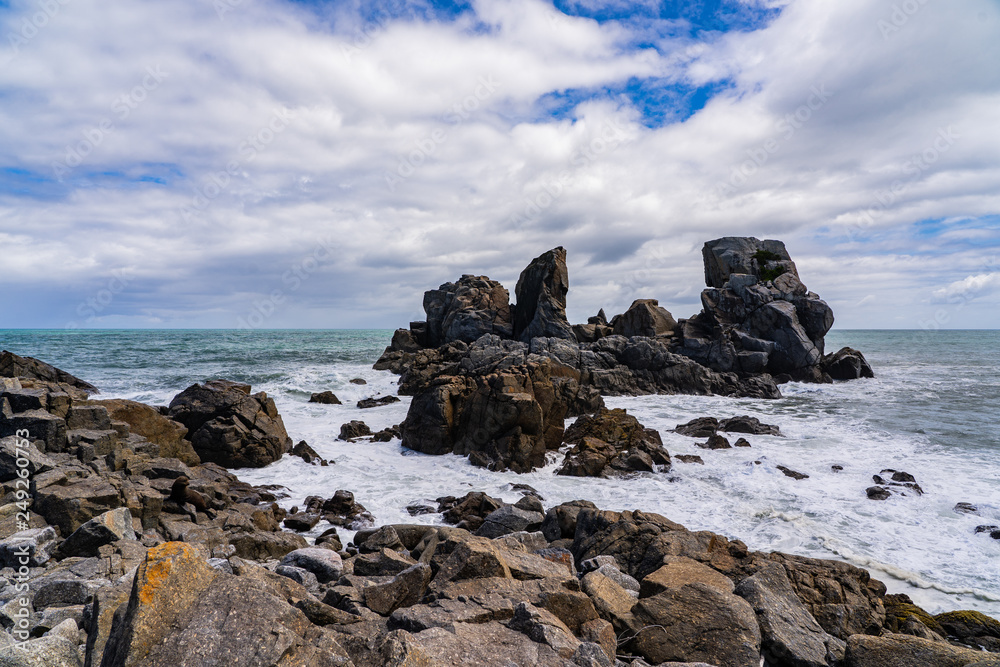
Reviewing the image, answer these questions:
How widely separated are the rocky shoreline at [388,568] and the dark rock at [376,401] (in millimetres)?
10355

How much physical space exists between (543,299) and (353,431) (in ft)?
100

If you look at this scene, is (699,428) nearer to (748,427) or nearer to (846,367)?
(748,427)

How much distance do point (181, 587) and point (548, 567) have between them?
4.80 m

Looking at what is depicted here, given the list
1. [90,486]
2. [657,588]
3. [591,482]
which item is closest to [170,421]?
[90,486]

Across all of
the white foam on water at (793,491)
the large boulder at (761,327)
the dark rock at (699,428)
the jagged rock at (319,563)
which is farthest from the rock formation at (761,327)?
the jagged rock at (319,563)

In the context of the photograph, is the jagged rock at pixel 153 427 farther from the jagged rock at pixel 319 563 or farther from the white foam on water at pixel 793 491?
the jagged rock at pixel 319 563

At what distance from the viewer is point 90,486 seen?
408 inches

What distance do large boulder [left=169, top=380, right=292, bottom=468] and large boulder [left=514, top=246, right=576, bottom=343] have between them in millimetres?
32586

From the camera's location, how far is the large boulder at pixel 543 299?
5012cm

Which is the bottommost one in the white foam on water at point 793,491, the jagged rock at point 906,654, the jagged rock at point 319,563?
the white foam on water at point 793,491

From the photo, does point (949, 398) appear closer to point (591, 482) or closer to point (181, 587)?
point (591, 482)

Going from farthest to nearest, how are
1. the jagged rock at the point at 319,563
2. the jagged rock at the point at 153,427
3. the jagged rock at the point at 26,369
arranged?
the jagged rock at the point at 26,369 → the jagged rock at the point at 153,427 → the jagged rock at the point at 319,563

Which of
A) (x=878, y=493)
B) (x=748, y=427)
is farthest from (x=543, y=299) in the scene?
(x=878, y=493)

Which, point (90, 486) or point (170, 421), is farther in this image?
point (170, 421)
